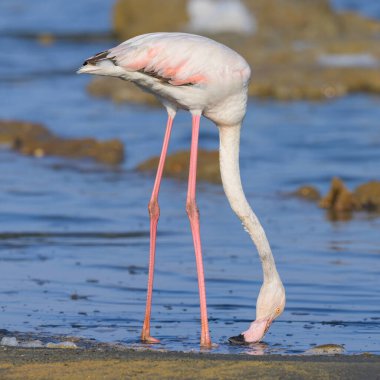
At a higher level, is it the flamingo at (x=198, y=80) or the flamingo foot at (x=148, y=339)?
the flamingo at (x=198, y=80)

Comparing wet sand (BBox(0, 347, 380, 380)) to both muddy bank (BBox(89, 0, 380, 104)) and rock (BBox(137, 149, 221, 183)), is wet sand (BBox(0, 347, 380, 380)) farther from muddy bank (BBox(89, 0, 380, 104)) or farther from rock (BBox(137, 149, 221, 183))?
muddy bank (BBox(89, 0, 380, 104))

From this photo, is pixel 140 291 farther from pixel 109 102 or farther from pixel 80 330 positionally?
pixel 109 102

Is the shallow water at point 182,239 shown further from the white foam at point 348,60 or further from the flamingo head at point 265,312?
Result: the white foam at point 348,60

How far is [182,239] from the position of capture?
11.4 meters

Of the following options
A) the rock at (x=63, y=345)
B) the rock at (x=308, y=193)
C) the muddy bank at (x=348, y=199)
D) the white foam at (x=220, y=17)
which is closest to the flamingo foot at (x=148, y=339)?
the rock at (x=63, y=345)

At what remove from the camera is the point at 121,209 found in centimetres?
1305

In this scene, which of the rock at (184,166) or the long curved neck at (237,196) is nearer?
the long curved neck at (237,196)

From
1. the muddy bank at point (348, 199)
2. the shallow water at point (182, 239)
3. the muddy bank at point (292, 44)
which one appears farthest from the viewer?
the muddy bank at point (292, 44)

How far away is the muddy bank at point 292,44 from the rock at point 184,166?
6.46 metres

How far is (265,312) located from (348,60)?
58.0 feet

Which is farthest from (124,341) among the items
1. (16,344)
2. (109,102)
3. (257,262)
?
(109,102)

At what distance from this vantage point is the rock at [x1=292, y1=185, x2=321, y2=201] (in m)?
13.8

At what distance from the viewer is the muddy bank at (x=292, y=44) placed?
22.9 meters

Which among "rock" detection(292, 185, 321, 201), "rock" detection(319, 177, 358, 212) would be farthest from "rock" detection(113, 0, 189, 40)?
"rock" detection(319, 177, 358, 212)
